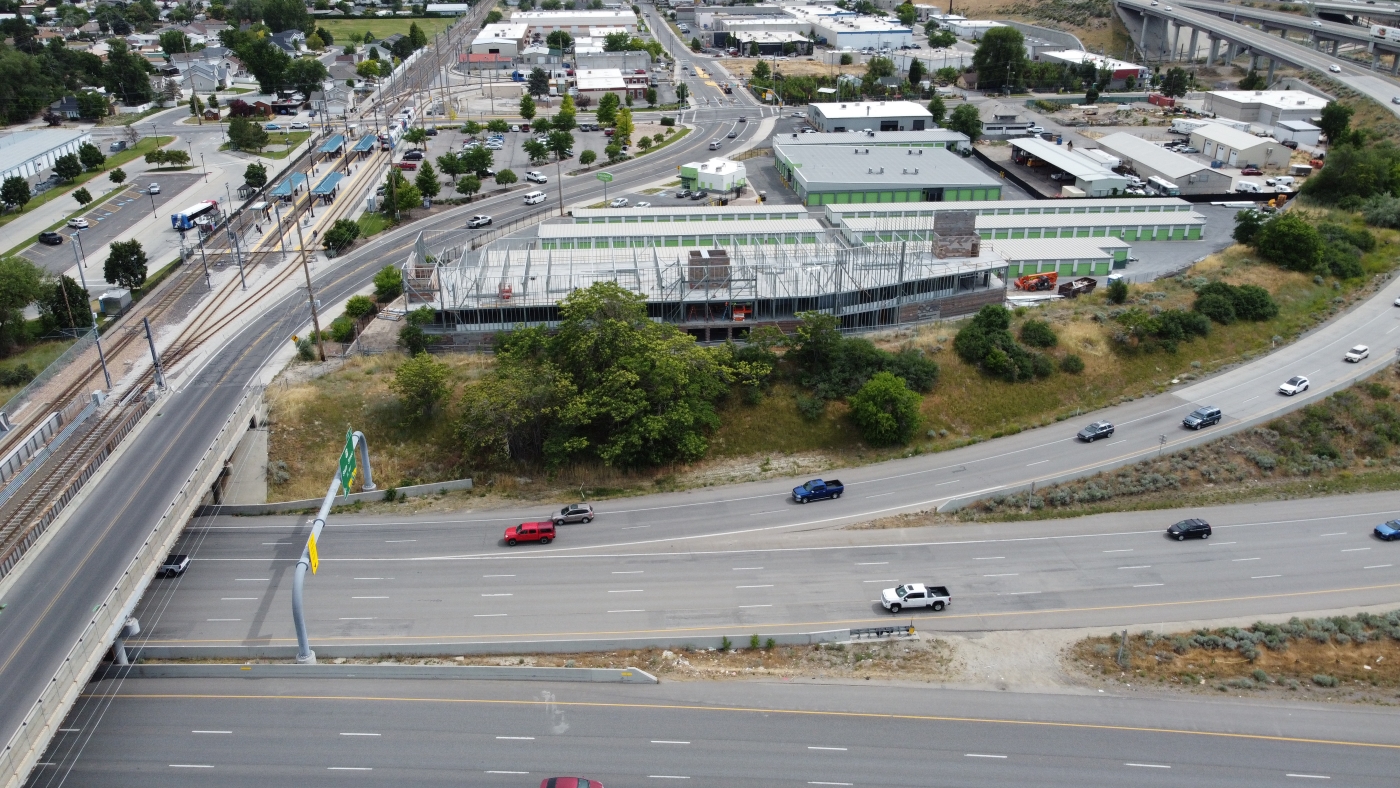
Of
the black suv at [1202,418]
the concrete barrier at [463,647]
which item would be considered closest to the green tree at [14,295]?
the concrete barrier at [463,647]

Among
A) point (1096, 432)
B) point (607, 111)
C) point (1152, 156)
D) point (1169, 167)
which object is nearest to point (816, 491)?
point (1096, 432)

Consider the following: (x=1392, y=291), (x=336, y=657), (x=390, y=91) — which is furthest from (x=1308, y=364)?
(x=390, y=91)

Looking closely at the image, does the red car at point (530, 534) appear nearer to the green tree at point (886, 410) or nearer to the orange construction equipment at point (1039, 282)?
the green tree at point (886, 410)

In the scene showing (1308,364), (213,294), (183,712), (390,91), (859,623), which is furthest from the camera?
(390,91)

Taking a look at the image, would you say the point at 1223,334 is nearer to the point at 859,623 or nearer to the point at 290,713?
the point at 859,623

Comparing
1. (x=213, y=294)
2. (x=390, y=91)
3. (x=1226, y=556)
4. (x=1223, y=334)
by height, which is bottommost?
(x=1226, y=556)
